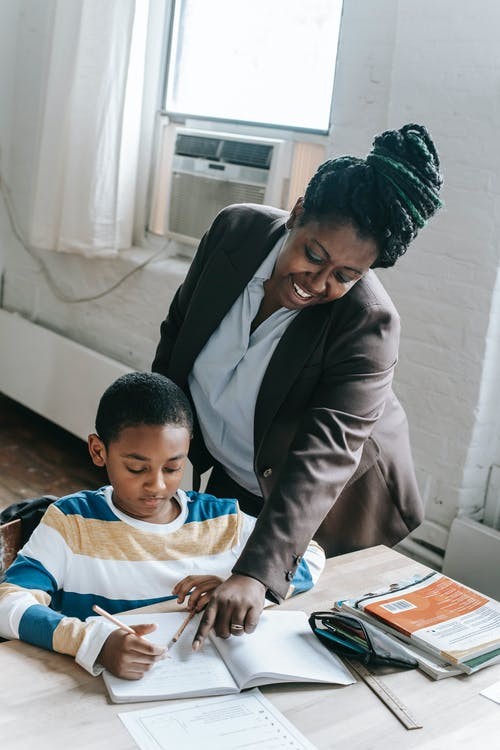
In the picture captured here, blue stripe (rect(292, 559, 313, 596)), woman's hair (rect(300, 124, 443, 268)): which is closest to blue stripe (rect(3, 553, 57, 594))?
blue stripe (rect(292, 559, 313, 596))

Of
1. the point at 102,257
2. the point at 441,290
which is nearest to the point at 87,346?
the point at 102,257

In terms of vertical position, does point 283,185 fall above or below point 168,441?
above

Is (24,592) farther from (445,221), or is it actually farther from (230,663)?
(445,221)

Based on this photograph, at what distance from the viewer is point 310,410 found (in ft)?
5.19

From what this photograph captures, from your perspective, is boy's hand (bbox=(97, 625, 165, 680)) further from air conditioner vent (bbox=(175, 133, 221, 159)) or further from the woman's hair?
air conditioner vent (bbox=(175, 133, 221, 159))

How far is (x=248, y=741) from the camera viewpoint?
3.69ft

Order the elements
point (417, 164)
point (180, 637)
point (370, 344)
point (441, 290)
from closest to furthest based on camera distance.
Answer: point (180, 637)
point (417, 164)
point (370, 344)
point (441, 290)

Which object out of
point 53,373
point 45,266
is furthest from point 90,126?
point 53,373

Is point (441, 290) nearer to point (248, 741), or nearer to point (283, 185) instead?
point (283, 185)

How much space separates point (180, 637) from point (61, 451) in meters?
2.75

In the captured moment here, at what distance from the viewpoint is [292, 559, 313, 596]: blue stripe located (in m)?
1.53

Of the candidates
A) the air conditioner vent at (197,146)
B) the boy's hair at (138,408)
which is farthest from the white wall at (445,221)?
the boy's hair at (138,408)

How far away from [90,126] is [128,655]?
9.18 feet

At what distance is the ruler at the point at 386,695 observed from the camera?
4.00ft
